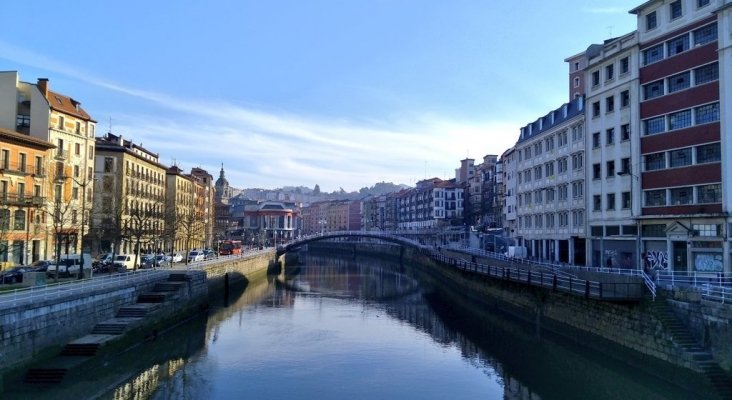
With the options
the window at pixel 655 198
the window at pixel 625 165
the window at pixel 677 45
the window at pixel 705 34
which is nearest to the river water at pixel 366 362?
the window at pixel 655 198

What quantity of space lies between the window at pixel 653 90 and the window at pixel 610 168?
6.59 metres

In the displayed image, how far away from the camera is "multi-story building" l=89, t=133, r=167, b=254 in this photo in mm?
66625

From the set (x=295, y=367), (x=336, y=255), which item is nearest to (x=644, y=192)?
(x=295, y=367)

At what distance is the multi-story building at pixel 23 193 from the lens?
169 ft

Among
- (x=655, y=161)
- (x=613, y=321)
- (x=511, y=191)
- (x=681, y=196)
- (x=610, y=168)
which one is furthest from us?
(x=511, y=191)

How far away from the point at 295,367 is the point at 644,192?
30.9 m

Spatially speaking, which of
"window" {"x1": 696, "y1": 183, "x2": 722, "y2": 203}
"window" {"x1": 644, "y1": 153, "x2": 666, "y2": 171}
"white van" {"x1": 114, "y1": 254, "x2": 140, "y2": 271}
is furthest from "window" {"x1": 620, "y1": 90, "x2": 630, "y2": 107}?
"white van" {"x1": 114, "y1": 254, "x2": 140, "y2": 271}

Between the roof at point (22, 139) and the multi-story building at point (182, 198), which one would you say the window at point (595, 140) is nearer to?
the roof at point (22, 139)

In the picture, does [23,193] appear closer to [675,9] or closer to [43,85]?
[43,85]

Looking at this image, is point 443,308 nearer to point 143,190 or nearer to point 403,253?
point 143,190

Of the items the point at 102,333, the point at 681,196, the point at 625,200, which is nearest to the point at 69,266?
the point at 102,333

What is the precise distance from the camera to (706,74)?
38906 millimetres

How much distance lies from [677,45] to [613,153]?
401 inches

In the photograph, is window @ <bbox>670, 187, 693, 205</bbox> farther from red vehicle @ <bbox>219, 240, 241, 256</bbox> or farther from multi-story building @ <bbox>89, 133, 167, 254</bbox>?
red vehicle @ <bbox>219, 240, 241, 256</bbox>
